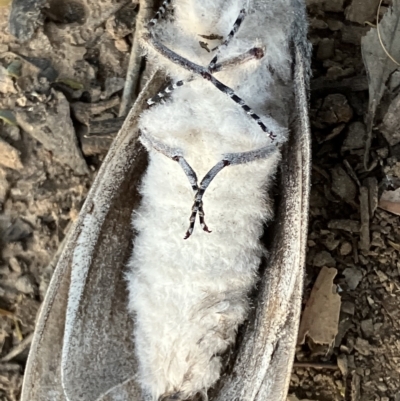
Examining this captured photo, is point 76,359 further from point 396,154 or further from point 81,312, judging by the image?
point 396,154

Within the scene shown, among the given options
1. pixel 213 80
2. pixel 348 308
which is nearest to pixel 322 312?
pixel 348 308

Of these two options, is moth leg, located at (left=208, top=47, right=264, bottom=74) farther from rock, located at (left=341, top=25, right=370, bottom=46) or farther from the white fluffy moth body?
rock, located at (left=341, top=25, right=370, bottom=46)

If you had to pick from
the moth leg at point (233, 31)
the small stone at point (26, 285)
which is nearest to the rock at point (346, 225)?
the moth leg at point (233, 31)

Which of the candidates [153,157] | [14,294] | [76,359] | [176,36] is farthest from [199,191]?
[14,294]

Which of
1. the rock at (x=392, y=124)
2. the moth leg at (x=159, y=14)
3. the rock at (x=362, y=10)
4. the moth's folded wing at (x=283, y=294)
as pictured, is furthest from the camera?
the rock at (x=362, y=10)

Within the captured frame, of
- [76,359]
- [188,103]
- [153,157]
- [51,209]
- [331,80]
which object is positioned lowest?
[76,359]

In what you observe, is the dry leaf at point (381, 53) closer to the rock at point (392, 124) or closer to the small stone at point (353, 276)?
the rock at point (392, 124)
